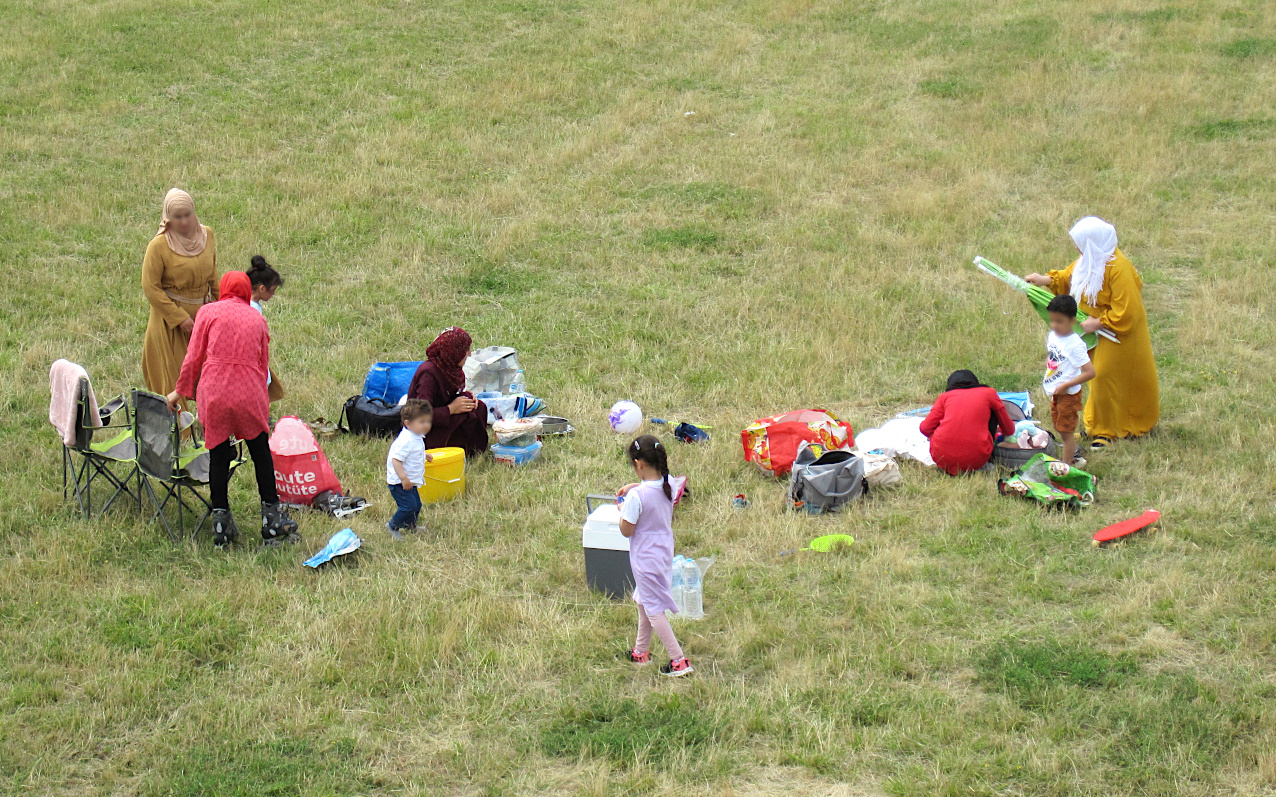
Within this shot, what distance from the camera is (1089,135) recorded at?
1639cm

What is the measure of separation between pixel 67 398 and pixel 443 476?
2.48 metres

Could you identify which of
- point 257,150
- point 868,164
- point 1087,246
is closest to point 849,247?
point 868,164

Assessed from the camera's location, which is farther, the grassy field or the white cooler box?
the white cooler box

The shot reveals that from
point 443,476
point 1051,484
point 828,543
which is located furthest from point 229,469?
point 1051,484

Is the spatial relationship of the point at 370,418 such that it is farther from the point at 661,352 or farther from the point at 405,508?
the point at 661,352

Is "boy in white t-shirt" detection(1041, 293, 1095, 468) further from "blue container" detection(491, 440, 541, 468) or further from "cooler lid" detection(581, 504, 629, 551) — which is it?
"blue container" detection(491, 440, 541, 468)

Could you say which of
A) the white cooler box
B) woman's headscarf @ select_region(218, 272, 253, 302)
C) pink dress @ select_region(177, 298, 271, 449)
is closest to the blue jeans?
pink dress @ select_region(177, 298, 271, 449)

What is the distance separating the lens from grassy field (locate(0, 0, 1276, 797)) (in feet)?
16.7

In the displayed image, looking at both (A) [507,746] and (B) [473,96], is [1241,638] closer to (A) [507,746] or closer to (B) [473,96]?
(A) [507,746]

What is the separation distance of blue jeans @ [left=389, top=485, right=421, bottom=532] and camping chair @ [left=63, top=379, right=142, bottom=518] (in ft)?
5.54

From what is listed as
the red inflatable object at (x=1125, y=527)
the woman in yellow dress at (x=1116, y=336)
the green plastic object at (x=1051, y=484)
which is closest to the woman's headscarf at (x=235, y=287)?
the green plastic object at (x=1051, y=484)

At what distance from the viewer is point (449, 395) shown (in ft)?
27.9

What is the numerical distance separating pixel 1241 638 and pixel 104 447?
7.09 metres

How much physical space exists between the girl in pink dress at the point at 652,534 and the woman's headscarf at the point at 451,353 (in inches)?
128
